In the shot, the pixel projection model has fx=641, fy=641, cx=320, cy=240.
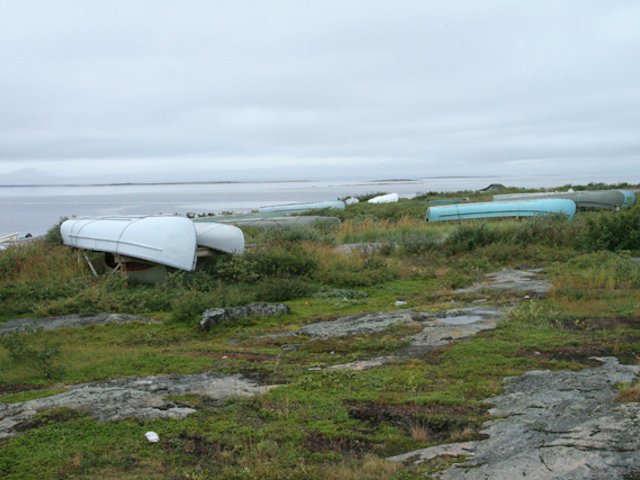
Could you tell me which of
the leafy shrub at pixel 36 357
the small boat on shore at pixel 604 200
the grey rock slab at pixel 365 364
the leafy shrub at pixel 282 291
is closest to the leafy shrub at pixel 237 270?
the leafy shrub at pixel 282 291

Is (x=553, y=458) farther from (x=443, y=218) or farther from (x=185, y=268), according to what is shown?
(x=443, y=218)

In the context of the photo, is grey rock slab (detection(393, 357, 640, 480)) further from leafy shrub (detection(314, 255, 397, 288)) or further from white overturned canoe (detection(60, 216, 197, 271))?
white overturned canoe (detection(60, 216, 197, 271))

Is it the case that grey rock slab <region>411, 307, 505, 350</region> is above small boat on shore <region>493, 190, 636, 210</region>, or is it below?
below

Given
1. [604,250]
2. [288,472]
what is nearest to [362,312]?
[288,472]

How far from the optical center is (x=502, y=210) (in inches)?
979

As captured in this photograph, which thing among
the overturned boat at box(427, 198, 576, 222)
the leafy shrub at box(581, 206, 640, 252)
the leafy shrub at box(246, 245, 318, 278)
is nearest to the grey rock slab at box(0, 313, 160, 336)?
the leafy shrub at box(246, 245, 318, 278)

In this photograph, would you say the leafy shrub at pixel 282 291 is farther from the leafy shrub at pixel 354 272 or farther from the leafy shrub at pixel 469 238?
the leafy shrub at pixel 469 238

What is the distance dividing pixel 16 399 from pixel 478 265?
10.8m

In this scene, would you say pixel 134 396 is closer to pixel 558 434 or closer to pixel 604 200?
pixel 558 434

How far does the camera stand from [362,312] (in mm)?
10328

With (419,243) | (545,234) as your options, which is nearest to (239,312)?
(419,243)

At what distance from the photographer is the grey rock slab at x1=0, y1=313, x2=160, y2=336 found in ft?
33.8

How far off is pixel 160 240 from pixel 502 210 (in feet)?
49.9

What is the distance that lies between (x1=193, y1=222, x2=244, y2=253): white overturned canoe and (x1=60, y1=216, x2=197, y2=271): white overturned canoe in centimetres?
46
